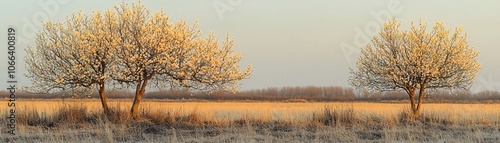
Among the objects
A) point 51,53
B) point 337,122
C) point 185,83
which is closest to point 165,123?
point 185,83

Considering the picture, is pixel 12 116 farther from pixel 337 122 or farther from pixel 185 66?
pixel 337 122

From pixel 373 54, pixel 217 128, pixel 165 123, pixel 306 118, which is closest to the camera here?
pixel 217 128

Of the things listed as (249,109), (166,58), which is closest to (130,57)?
(166,58)

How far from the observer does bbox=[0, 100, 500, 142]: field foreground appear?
17.6 m

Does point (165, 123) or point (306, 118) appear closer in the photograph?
point (165, 123)

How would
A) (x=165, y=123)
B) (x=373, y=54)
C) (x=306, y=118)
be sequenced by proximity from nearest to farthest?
1. (x=165, y=123)
2. (x=306, y=118)
3. (x=373, y=54)

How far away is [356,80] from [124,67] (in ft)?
39.5

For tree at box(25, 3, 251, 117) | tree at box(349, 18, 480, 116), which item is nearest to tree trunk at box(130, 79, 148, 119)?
tree at box(25, 3, 251, 117)

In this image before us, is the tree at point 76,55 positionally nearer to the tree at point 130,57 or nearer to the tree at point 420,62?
the tree at point 130,57

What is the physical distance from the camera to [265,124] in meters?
22.2

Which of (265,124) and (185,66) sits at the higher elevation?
(185,66)

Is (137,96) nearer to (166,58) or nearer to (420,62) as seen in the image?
(166,58)

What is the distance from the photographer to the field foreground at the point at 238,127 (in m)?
17.6

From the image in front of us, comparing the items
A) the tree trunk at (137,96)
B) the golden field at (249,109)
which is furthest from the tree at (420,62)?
the tree trunk at (137,96)
